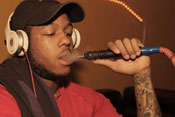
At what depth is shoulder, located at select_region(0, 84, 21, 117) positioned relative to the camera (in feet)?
3.24

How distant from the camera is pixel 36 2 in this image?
129 cm

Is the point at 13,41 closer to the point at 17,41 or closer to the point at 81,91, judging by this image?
the point at 17,41

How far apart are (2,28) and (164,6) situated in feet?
6.24

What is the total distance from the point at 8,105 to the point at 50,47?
0.37m

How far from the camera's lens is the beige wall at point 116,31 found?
1.92m

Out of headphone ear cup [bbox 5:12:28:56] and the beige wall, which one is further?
the beige wall

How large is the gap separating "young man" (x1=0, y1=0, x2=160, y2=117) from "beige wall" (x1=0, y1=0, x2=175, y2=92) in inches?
16.1

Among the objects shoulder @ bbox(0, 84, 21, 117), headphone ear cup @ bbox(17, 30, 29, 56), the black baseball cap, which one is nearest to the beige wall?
the black baseball cap

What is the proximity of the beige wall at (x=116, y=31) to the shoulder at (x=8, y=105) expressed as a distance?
60 centimetres

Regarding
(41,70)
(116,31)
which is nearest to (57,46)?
(41,70)

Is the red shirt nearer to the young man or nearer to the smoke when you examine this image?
the young man

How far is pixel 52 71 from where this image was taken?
4.08 ft

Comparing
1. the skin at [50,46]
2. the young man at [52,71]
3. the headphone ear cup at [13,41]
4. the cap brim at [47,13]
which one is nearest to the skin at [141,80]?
the young man at [52,71]

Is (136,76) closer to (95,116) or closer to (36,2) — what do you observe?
(95,116)
